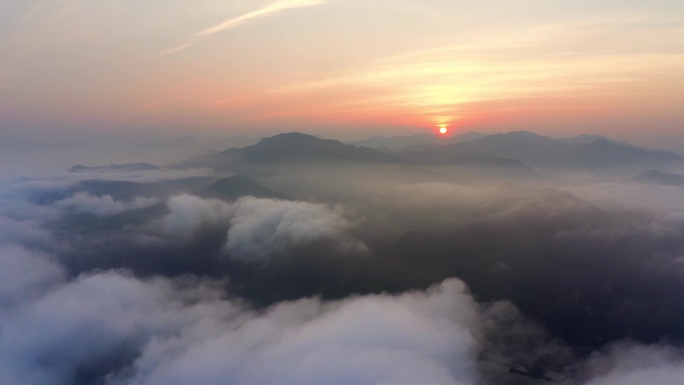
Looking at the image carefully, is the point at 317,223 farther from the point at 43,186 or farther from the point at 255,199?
the point at 43,186

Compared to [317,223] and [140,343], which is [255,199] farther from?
[140,343]

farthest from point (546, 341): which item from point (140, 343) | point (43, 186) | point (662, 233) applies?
point (43, 186)

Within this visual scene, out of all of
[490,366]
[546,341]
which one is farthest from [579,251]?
[490,366]

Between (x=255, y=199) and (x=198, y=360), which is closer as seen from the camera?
(x=198, y=360)

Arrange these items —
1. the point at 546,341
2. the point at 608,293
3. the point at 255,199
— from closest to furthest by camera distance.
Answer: the point at 546,341 → the point at 608,293 → the point at 255,199

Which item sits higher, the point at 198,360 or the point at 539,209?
the point at 539,209

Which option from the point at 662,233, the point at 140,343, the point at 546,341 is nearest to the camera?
the point at 546,341

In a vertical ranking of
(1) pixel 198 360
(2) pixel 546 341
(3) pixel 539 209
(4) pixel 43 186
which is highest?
(4) pixel 43 186
